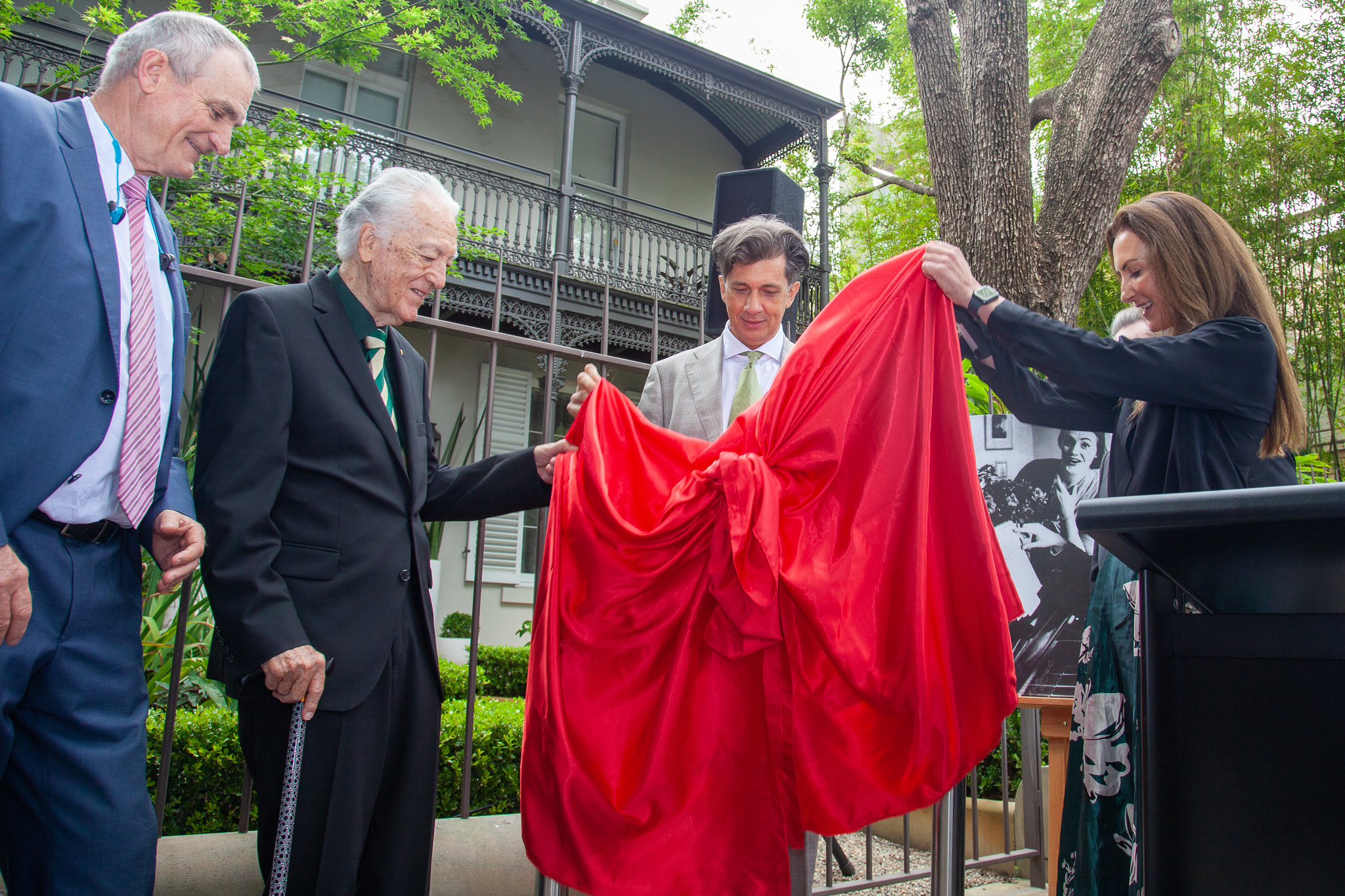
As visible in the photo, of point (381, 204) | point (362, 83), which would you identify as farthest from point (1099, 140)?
point (362, 83)

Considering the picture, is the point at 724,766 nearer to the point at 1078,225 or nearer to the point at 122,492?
the point at 122,492

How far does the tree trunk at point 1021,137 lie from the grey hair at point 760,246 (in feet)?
10.3

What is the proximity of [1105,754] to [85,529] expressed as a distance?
205 cm

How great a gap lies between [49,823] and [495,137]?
37.3ft

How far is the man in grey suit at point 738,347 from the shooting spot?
239 cm

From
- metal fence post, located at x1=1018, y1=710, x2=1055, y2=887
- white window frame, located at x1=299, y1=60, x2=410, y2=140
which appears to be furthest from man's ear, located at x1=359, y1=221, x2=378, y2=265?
white window frame, located at x1=299, y1=60, x2=410, y2=140

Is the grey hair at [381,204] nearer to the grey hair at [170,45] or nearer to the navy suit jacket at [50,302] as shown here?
the grey hair at [170,45]

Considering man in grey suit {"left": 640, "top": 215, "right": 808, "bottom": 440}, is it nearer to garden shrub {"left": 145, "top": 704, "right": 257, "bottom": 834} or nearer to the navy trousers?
the navy trousers

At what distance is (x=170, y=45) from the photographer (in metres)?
1.61

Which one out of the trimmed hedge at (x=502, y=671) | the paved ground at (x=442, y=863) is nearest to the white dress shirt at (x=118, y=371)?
the paved ground at (x=442, y=863)

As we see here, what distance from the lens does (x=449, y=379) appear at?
10.3 m

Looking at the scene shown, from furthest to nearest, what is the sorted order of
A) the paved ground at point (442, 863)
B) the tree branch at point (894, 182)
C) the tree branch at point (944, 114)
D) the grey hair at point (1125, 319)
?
the tree branch at point (894, 182) → the tree branch at point (944, 114) → the grey hair at point (1125, 319) → the paved ground at point (442, 863)

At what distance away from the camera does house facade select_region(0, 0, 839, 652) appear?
32.0 feet

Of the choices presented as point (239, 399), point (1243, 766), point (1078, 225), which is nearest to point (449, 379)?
point (1078, 225)
